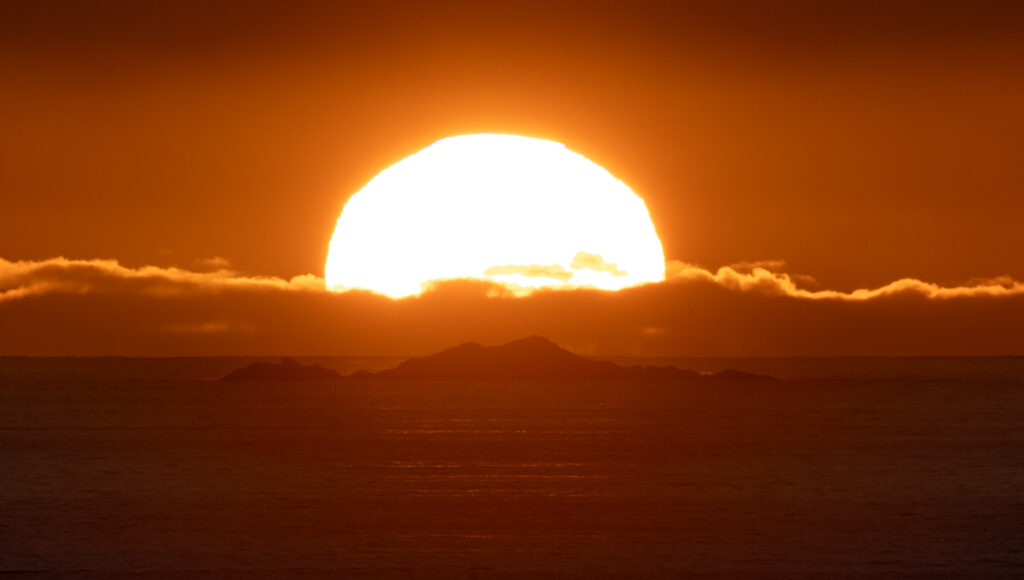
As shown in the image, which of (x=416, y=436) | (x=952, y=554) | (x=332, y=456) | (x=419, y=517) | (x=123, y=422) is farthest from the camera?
(x=123, y=422)

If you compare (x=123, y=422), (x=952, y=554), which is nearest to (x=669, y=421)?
(x=123, y=422)

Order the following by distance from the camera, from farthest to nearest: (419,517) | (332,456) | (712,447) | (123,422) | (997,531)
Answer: (123,422) → (712,447) → (332,456) → (419,517) → (997,531)

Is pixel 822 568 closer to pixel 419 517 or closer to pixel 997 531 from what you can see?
pixel 997 531

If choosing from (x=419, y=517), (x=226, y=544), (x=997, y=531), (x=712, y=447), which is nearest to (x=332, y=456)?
(x=712, y=447)

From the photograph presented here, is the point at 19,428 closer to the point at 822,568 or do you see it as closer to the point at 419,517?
the point at 419,517

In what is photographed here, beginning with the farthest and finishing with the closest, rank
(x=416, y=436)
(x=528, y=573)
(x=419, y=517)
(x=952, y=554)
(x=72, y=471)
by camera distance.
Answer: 1. (x=416, y=436)
2. (x=72, y=471)
3. (x=419, y=517)
4. (x=952, y=554)
5. (x=528, y=573)

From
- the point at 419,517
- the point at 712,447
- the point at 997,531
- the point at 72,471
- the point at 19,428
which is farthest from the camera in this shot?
the point at 19,428

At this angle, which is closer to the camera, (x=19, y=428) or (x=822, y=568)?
(x=822, y=568)

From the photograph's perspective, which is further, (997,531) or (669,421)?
(669,421)
